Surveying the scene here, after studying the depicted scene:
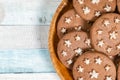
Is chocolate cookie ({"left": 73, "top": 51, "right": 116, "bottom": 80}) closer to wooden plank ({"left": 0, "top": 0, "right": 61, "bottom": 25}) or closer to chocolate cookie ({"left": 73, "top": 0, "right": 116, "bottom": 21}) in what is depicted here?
chocolate cookie ({"left": 73, "top": 0, "right": 116, "bottom": 21})

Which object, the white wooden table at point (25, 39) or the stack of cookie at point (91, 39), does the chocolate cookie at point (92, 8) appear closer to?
the stack of cookie at point (91, 39)

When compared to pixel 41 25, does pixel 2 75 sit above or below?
below

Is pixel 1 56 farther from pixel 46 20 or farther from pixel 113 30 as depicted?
pixel 113 30

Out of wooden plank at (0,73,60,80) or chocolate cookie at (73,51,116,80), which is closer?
chocolate cookie at (73,51,116,80)

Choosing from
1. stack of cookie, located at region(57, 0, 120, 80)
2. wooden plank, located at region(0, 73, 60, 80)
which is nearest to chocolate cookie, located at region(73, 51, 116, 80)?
stack of cookie, located at region(57, 0, 120, 80)

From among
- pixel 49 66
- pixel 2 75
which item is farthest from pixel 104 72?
pixel 2 75

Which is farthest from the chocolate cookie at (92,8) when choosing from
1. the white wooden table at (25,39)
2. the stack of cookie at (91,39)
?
the white wooden table at (25,39)

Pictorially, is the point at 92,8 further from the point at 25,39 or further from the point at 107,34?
the point at 25,39
